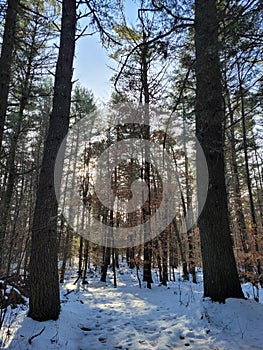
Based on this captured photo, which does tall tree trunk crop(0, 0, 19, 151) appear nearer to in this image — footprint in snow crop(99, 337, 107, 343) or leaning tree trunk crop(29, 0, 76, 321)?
leaning tree trunk crop(29, 0, 76, 321)

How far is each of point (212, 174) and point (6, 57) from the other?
4312mm

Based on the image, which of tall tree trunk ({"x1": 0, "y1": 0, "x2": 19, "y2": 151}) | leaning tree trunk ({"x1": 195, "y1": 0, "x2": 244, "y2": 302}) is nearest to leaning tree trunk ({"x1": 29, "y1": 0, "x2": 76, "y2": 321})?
tall tree trunk ({"x1": 0, "y1": 0, "x2": 19, "y2": 151})

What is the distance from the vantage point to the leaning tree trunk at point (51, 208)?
12.7 ft

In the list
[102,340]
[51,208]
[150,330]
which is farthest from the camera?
[51,208]

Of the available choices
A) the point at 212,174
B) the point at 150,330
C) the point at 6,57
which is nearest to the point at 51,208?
the point at 150,330

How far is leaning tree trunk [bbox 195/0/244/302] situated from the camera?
13.4 feet

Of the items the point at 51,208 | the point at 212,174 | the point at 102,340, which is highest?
the point at 212,174

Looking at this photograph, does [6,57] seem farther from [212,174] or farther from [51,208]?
[212,174]

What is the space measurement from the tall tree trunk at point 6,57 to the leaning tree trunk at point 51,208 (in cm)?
83

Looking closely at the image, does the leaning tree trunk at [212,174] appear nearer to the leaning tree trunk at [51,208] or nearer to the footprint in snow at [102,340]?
the footprint in snow at [102,340]

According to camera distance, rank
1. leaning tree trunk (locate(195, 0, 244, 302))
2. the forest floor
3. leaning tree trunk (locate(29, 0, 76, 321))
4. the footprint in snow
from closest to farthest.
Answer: the forest floor, the footprint in snow, leaning tree trunk (locate(29, 0, 76, 321)), leaning tree trunk (locate(195, 0, 244, 302))

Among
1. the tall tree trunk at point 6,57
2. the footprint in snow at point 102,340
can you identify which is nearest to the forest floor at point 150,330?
the footprint in snow at point 102,340

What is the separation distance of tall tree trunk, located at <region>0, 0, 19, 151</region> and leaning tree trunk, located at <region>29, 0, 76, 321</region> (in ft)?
2.72

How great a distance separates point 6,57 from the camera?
4.30 meters
